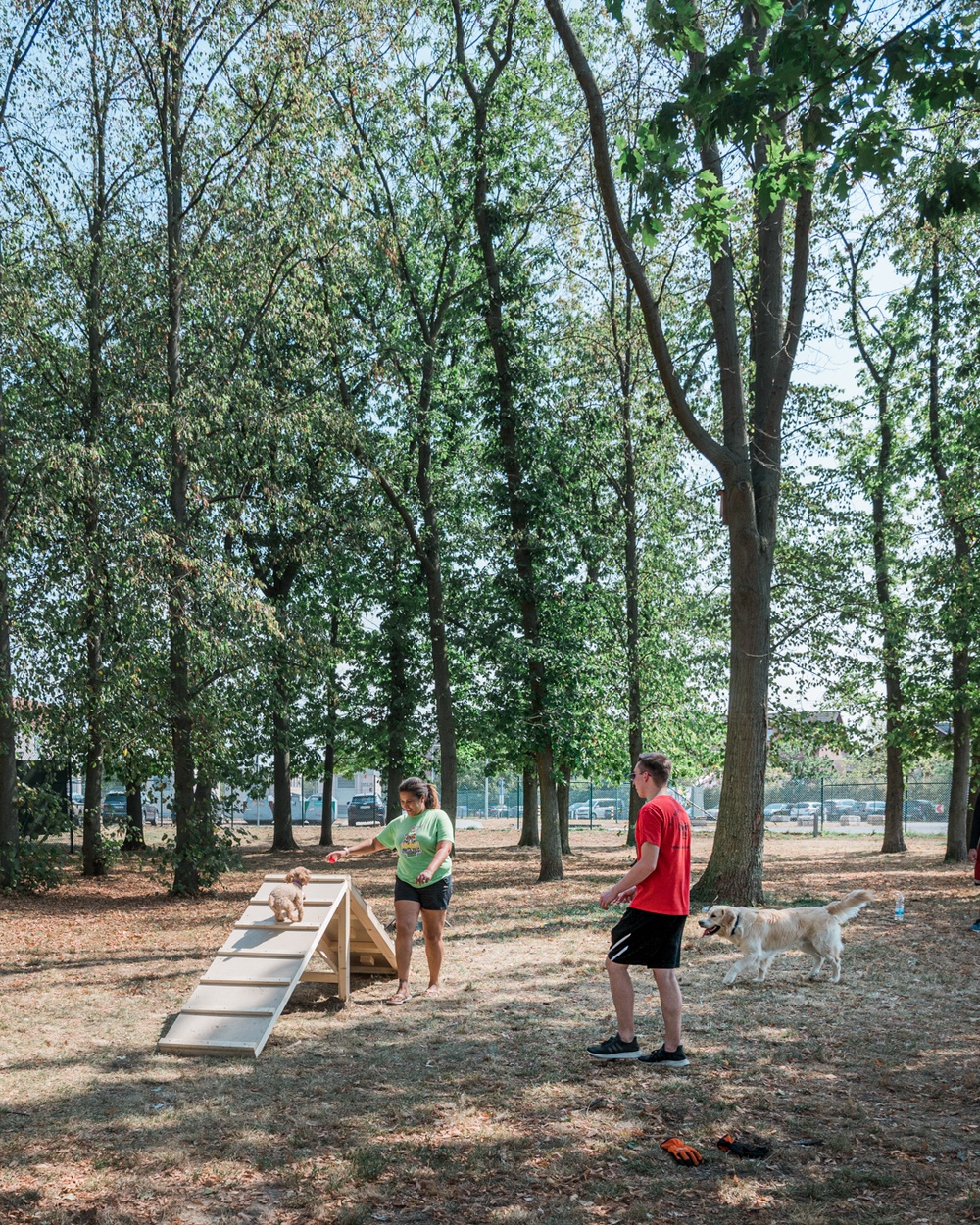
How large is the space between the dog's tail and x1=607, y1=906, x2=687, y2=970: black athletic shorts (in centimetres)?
315

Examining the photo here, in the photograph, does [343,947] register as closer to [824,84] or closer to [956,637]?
[824,84]

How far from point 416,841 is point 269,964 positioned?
4.58ft

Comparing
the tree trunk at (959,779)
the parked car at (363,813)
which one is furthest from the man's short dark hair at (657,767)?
the parked car at (363,813)

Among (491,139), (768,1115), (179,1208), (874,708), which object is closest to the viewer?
(179,1208)

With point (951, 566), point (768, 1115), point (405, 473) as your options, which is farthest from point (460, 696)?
point (768, 1115)

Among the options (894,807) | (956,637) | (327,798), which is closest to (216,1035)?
(956,637)

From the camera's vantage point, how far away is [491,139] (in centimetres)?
1720

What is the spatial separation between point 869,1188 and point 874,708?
65.4ft

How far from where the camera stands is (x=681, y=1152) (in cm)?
455

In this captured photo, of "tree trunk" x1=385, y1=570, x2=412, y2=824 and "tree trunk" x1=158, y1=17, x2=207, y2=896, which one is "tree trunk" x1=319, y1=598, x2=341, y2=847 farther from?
"tree trunk" x1=158, y1=17, x2=207, y2=896

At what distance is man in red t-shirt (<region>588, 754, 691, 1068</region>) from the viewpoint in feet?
18.9

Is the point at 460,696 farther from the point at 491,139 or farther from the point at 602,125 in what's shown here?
the point at 602,125

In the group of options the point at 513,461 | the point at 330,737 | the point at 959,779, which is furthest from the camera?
the point at 330,737

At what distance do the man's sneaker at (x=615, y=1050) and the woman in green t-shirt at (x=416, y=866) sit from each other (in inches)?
82.0
